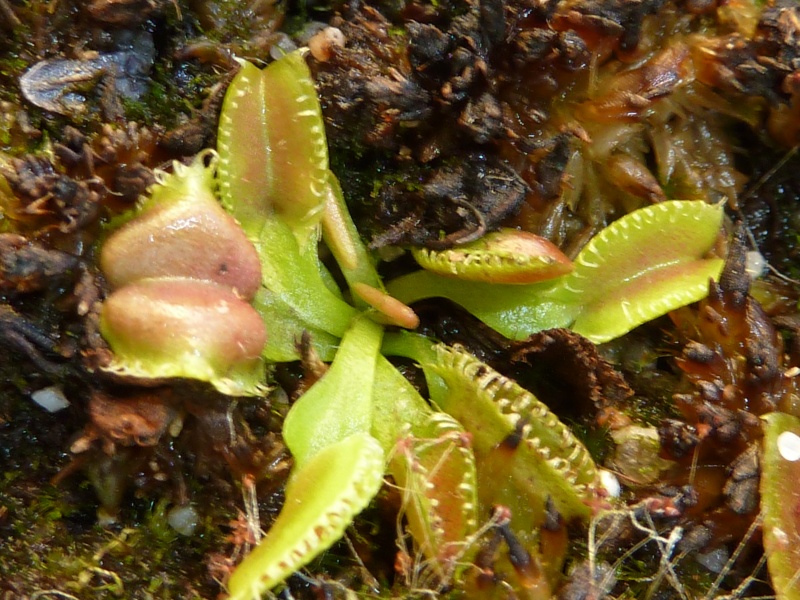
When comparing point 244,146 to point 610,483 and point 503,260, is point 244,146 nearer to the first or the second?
point 503,260

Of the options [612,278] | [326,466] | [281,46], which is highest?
[281,46]

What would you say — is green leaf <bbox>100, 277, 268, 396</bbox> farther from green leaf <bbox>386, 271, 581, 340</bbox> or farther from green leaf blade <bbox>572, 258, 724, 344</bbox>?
green leaf blade <bbox>572, 258, 724, 344</bbox>

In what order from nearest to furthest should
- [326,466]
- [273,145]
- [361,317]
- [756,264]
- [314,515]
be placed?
[314,515] → [326,466] → [273,145] → [361,317] → [756,264]

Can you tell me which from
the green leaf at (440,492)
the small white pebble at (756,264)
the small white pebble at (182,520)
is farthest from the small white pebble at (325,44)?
the small white pebble at (756,264)

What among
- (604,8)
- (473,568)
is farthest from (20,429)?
(604,8)

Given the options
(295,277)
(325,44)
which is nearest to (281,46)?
(325,44)

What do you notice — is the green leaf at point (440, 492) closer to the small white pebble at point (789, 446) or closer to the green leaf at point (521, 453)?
the green leaf at point (521, 453)

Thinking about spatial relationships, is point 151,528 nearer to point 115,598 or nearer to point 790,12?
point 115,598

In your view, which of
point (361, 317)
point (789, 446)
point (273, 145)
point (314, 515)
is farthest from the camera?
point (361, 317)
